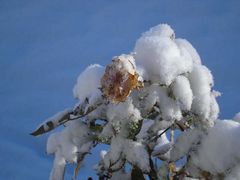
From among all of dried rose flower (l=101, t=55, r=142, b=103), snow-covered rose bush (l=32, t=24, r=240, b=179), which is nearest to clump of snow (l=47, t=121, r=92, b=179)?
snow-covered rose bush (l=32, t=24, r=240, b=179)

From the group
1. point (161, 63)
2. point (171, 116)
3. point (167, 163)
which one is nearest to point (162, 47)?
point (161, 63)

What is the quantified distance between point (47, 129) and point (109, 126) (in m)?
0.14

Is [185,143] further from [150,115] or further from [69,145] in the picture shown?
[69,145]

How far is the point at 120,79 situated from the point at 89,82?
0.46ft

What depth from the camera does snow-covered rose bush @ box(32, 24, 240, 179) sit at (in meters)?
0.80

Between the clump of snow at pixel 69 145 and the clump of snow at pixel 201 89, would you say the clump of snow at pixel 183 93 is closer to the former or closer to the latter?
the clump of snow at pixel 201 89

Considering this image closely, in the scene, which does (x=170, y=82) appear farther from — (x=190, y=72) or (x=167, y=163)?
(x=167, y=163)

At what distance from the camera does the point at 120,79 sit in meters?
0.75

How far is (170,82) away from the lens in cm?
80

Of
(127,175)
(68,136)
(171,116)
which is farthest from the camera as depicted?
(127,175)

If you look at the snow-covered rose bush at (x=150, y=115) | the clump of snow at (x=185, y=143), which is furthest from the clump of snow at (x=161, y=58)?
the clump of snow at (x=185, y=143)

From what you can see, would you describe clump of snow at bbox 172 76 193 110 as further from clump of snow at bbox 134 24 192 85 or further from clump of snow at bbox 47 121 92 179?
clump of snow at bbox 47 121 92 179

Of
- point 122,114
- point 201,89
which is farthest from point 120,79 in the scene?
point 201,89

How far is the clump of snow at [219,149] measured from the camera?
81 centimetres
